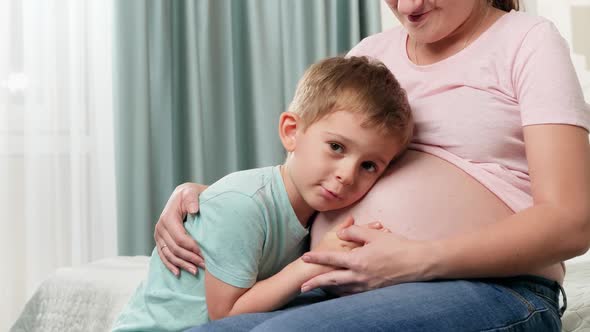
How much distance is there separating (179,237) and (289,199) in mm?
195

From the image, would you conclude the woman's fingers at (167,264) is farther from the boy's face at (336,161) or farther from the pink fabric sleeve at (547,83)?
the pink fabric sleeve at (547,83)

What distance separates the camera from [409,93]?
1379 millimetres

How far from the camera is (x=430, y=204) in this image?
119 centimetres

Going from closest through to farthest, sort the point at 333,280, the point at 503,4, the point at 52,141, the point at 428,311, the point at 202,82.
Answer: the point at 428,311
the point at 333,280
the point at 503,4
the point at 52,141
the point at 202,82

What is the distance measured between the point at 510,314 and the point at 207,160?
6.85 feet

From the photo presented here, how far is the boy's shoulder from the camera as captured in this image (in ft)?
3.97

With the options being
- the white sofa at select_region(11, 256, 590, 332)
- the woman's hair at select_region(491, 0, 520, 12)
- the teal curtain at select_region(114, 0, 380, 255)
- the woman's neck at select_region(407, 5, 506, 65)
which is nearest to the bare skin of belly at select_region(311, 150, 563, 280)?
the woman's neck at select_region(407, 5, 506, 65)

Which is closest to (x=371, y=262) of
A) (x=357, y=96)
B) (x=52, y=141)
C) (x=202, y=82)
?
(x=357, y=96)

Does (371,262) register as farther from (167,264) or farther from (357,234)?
(167,264)

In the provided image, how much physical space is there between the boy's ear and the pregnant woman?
0.14 m

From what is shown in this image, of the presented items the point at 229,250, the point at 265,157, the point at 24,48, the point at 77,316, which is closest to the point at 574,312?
the point at 229,250

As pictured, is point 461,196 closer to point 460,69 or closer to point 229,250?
point 460,69

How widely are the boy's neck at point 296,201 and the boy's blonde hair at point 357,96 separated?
95mm

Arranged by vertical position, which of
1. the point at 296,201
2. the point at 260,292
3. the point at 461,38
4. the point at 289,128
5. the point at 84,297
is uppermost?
the point at 461,38
